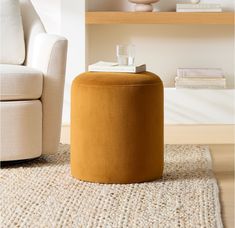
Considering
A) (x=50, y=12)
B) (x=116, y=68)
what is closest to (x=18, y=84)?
(x=116, y=68)

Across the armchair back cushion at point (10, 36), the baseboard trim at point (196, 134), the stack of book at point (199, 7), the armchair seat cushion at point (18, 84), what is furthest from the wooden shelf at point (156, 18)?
the armchair seat cushion at point (18, 84)

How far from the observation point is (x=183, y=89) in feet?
16.6

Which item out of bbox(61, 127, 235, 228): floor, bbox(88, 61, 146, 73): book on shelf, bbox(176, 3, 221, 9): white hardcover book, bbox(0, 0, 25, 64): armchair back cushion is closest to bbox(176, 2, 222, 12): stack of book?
bbox(176, 3, 221, 9): white hardcover book

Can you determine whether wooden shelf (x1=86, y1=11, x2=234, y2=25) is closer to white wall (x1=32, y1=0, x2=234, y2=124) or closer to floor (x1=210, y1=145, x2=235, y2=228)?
white wall (x1=32, y1=0, x2=234, y2=124)

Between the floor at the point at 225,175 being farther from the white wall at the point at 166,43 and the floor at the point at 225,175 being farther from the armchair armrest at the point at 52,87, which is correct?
the white wall at the point at 166,43

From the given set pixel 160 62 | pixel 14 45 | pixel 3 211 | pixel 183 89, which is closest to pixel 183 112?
pixel 183 89

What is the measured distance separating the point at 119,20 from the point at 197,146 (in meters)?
1.25

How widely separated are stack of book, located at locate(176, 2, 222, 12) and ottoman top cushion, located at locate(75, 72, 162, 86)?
6.57ft

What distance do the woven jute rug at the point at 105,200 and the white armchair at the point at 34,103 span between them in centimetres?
11

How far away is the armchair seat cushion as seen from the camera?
3.41 metres

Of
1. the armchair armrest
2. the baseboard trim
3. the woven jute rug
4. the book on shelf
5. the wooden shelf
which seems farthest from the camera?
the wooden shelf

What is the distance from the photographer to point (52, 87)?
3561 mm

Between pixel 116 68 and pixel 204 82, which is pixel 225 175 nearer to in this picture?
pixel 116 68

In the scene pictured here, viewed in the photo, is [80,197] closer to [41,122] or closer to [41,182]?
[41,182]
